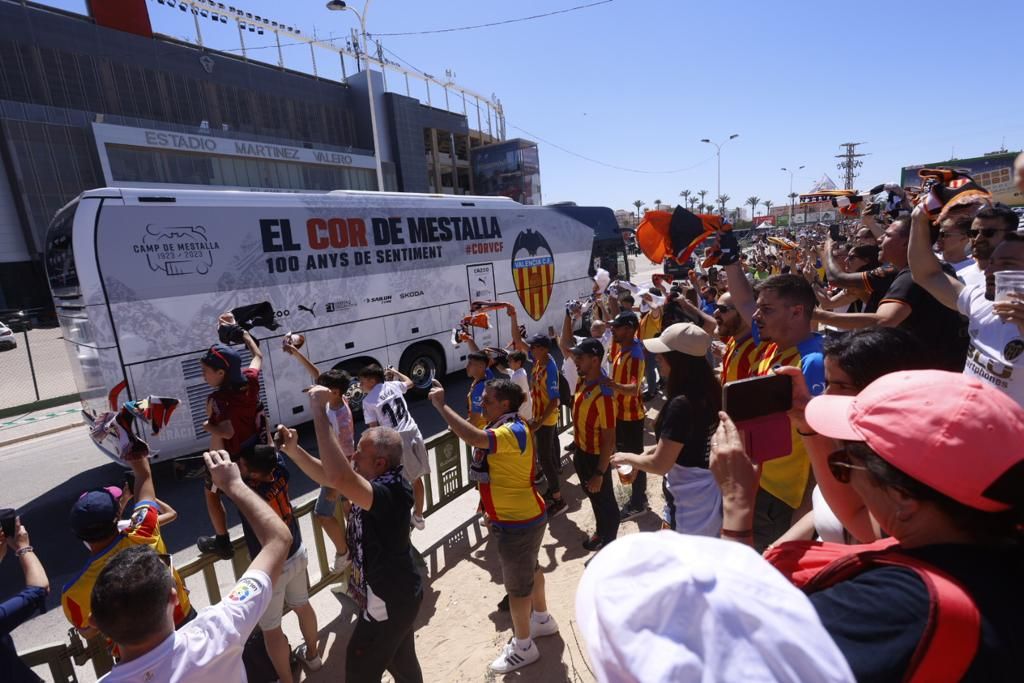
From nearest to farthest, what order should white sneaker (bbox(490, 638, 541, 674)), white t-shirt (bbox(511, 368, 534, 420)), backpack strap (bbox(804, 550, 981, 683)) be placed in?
backpack strap (bbox(804, 550, 981, 683))
white sneaker (bbox(490, 638, 541, 674))
white t-shirt (bbox(511, 368, 534, 420))

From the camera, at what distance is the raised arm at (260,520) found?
201cm

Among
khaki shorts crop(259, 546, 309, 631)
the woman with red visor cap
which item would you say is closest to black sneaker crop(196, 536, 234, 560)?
khaki shorts crop(259, 546, 309, 631)

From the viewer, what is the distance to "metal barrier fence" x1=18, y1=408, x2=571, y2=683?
252 centimetres

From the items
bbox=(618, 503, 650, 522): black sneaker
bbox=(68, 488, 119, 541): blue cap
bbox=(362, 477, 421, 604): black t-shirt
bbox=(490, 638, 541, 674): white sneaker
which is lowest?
bbox=(618, 503, 650, 522): black sneaker

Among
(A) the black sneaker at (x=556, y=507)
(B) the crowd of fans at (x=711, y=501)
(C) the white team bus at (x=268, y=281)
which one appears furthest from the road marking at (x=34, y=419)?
(A) the black sneaker at (x=556, y=507)

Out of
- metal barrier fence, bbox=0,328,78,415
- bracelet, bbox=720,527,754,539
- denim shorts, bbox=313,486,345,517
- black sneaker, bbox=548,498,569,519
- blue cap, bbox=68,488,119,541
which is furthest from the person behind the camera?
metal barrier fence, bbox=0,328,78,415

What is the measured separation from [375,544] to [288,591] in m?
1.27

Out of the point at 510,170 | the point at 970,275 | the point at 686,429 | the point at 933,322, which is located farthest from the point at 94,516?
the point at 510,170

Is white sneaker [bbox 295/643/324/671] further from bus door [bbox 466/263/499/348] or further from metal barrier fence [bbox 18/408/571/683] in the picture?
bus door [bbox 466/263/499/348]

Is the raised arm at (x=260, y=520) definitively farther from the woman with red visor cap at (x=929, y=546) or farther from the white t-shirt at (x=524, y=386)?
the white t-shirt at (x=524, y=386)

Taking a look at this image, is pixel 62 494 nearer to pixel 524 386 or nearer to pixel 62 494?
pixel 62 494

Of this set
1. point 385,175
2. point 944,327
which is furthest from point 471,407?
point 385,175

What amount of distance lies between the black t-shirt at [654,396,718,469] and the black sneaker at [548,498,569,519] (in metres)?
2.64

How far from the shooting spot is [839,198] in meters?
5.38
